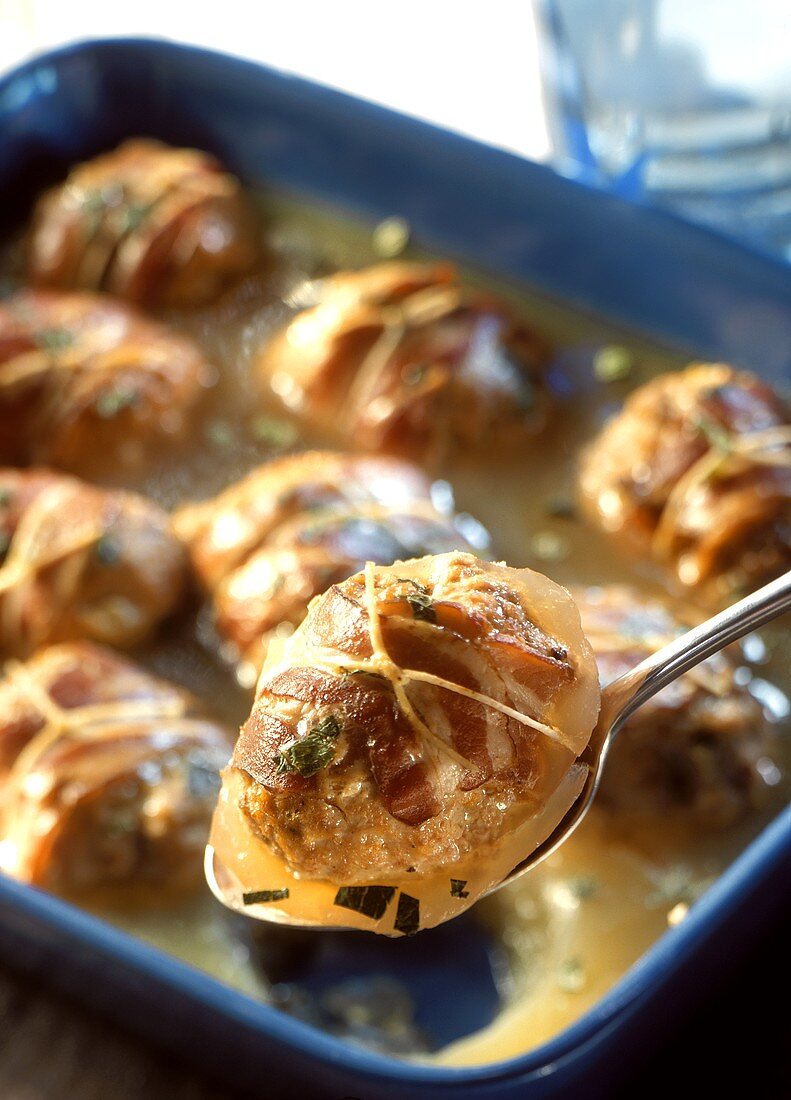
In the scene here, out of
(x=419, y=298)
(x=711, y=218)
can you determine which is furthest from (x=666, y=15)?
(x=419, y=298)

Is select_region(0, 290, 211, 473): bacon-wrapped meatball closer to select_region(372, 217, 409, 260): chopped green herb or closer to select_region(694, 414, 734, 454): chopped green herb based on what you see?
select_region(372, 217, 409, 260): chopped green herb

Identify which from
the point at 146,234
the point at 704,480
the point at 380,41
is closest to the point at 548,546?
the point at 704,480

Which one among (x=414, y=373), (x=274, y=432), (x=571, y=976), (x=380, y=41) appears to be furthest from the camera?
(x=380, y=41)

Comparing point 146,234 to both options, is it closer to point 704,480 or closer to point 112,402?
point 112,402

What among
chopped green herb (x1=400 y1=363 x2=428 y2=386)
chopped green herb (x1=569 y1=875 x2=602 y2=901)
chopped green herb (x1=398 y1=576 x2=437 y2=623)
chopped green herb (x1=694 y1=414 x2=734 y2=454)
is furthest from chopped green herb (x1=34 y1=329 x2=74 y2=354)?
chopped green herb (x1=398 y1=576 x2=437 y2=623)

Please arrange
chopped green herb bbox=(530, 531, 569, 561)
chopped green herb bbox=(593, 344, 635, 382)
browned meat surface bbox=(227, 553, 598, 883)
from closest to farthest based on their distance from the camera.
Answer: browned meat surface bbox=(227, 553, 598, 883)
chopped green herb bbox=(530, 531, 569, 561)
chopped green herb bbox=(593, 344, 635, 382)

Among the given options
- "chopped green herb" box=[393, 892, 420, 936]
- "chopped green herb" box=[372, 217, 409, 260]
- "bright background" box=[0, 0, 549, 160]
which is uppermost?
"chopped green herb" box=[393, 892, 420, 936]

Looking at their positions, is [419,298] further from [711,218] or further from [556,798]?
[556,798]
